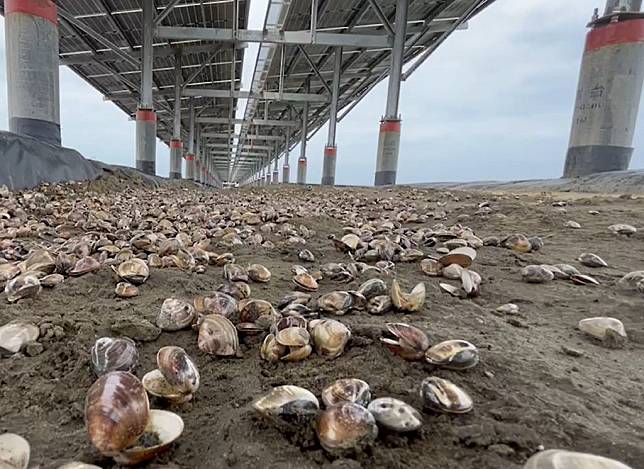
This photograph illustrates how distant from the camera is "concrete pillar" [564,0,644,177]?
6.20m

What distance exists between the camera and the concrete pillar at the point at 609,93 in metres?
6.20

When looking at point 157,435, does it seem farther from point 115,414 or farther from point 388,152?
point 388,152

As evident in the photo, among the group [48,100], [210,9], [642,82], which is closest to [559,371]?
[642,82]

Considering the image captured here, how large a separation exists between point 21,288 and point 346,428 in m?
1.18

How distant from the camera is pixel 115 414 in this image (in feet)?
1.91

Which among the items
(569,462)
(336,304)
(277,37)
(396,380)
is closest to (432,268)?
(336,304)

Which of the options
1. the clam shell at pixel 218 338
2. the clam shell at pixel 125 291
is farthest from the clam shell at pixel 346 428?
the clam shell at pixel 125 291

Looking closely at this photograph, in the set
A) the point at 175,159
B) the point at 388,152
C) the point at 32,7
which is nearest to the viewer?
the point at 32,7

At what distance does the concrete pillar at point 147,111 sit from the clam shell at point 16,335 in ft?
39.8

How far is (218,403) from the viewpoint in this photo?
2.52 ft

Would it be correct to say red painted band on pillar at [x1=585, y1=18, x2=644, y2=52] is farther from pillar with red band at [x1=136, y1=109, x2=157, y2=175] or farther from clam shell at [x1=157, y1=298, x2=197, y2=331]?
pillar with red band at [x1=136, y1=109, x2=157, y2=175]

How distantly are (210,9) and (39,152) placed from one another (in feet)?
30.0

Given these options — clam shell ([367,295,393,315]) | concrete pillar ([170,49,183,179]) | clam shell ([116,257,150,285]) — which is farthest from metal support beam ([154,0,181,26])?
clam shell ([367,295,393,315])

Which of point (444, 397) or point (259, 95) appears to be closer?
point (444, 397)
